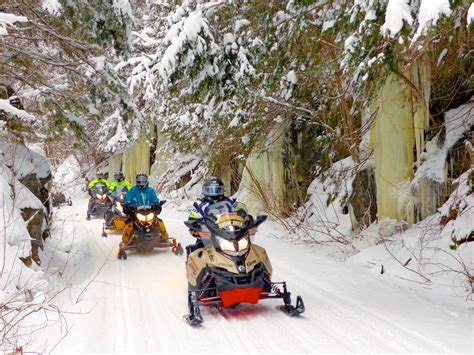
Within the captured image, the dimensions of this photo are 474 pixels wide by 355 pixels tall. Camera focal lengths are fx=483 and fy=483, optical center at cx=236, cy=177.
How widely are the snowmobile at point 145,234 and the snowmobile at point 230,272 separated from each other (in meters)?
3.89

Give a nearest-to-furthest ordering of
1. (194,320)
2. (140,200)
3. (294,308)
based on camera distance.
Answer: (194,320), (294,308), (140,200)

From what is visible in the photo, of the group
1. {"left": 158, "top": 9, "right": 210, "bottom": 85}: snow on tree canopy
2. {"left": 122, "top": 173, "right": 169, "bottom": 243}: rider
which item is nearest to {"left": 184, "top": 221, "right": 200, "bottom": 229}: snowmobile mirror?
{"left": 158, "top": 9, "right": 210, "bottom": 85}: snow on tree canopy

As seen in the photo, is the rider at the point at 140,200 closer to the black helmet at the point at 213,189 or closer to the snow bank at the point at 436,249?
the black helmet at the point at 213,189

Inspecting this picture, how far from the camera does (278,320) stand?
16.6 feet

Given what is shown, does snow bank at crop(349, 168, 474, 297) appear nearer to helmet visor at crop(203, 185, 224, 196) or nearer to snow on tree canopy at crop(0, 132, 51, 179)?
helmet visor at crop(203, 185, 224, 196)

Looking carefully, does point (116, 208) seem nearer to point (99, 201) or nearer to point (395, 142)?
point (99, 201)

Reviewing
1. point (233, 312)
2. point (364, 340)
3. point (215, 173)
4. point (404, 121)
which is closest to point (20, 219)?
point (233, 312)

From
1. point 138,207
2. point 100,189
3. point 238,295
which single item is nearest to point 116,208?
point 138,207

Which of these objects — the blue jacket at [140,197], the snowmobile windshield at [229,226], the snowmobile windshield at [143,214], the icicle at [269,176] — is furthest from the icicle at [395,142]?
the blue jacket at [140,197]

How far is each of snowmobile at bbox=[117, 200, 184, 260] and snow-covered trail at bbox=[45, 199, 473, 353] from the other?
1.65 metres

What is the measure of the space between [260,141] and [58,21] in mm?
6348

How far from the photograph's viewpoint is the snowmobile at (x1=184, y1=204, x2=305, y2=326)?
513 centimetres

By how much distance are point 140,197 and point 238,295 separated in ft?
18.6

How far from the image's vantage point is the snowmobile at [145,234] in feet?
31.0
